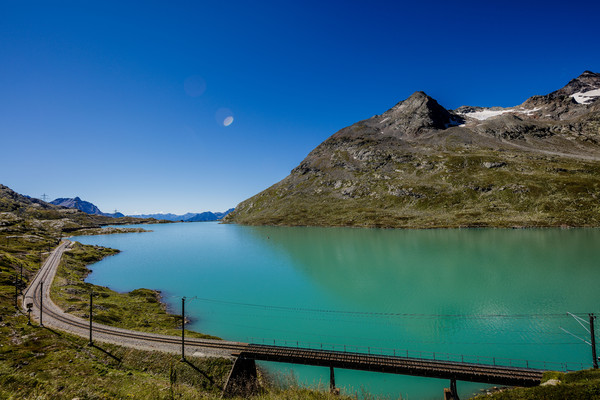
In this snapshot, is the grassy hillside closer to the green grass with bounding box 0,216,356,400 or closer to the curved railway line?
the green grass with bounding box 0,216,356,400

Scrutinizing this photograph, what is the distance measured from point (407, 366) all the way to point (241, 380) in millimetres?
20759

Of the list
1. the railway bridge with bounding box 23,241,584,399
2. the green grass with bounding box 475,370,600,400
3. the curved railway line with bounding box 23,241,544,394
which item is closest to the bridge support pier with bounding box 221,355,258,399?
the railway bridge with bounding box 23,241,584,399

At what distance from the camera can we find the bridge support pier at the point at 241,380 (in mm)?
30962

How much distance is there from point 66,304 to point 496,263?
121m

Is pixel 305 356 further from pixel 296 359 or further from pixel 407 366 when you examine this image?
pixel 407 366

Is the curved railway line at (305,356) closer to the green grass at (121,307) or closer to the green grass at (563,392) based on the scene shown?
the green grass at (121,307)

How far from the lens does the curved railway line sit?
1088 inches

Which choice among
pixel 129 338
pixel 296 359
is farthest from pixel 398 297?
pixel 129 338

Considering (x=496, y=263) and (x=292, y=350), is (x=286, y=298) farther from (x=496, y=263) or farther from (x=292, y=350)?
(x=496, y=263)

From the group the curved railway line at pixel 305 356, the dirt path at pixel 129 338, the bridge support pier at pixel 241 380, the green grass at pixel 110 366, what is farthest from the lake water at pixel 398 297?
the green grass at pixel 110 366

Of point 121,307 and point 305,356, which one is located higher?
point 305,356

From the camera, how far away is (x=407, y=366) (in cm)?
2958

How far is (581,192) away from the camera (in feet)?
560

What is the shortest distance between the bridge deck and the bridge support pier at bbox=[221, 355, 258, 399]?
3.69ft
